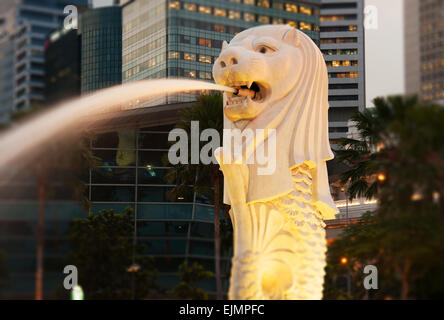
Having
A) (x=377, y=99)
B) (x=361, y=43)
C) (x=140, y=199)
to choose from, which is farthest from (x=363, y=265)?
(x=361, y=43)

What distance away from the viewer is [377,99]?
1050 centimetres

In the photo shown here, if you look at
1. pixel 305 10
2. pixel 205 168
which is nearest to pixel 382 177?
pixel 205 168

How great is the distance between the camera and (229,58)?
10.1m

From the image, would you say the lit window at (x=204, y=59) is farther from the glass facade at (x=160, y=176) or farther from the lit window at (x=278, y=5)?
the lit window at (x=278, y=5)

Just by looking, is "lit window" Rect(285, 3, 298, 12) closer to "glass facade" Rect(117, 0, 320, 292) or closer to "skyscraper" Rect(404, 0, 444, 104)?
"glass facade" Rect(117, 0, 320, 292)

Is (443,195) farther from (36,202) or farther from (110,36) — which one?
(110,36)

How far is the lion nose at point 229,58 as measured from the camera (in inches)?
397

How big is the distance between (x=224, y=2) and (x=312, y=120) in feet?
114

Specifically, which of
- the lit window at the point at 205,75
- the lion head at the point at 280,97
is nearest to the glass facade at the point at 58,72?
the lion head at the point at 280,97

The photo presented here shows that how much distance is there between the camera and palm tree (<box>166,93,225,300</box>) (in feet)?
64.3

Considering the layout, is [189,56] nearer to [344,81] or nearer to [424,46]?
[344,81]

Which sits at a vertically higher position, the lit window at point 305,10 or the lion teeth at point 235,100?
the lit window at point 305,10

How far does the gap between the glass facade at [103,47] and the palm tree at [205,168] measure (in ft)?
84.3
